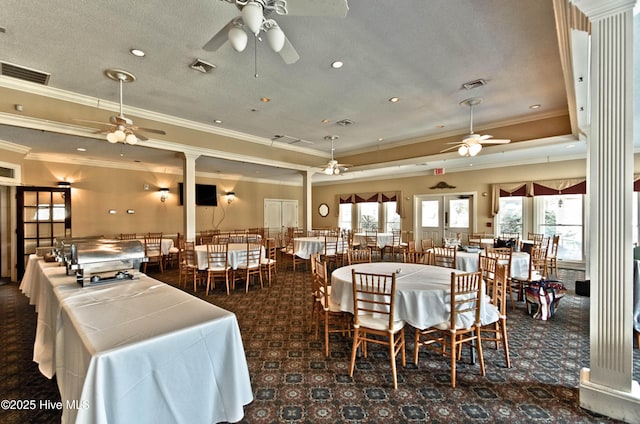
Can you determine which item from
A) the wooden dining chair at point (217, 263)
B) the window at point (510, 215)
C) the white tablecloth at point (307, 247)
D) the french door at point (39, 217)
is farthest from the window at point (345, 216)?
the french door at point (39, 217)

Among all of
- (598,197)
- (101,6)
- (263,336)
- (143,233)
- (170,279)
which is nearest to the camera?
(598,197)

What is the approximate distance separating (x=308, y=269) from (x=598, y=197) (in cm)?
582

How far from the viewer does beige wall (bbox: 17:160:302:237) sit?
23.1 ft

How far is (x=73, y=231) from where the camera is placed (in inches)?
279

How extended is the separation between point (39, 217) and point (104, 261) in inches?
233

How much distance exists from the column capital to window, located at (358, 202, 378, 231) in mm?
9544

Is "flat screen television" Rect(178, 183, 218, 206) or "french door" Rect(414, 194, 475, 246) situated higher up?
"flat screen television" Rect(178, 183, 218, 206)

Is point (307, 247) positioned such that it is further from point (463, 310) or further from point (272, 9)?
point (272, 9)

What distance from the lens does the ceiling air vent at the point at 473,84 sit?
387cm

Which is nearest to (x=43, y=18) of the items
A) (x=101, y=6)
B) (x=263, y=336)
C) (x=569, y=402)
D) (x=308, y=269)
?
(x=101, y=6)

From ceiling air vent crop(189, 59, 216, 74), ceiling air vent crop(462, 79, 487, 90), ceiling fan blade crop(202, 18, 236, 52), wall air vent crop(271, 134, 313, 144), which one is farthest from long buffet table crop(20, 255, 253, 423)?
wall air vent crop(271, 134, 313, 144)

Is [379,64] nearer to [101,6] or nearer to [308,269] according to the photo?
[101,6]

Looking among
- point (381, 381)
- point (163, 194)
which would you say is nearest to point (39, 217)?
point (163, 194)

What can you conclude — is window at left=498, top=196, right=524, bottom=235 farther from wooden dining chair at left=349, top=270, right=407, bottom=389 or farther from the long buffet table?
the long buffet table
